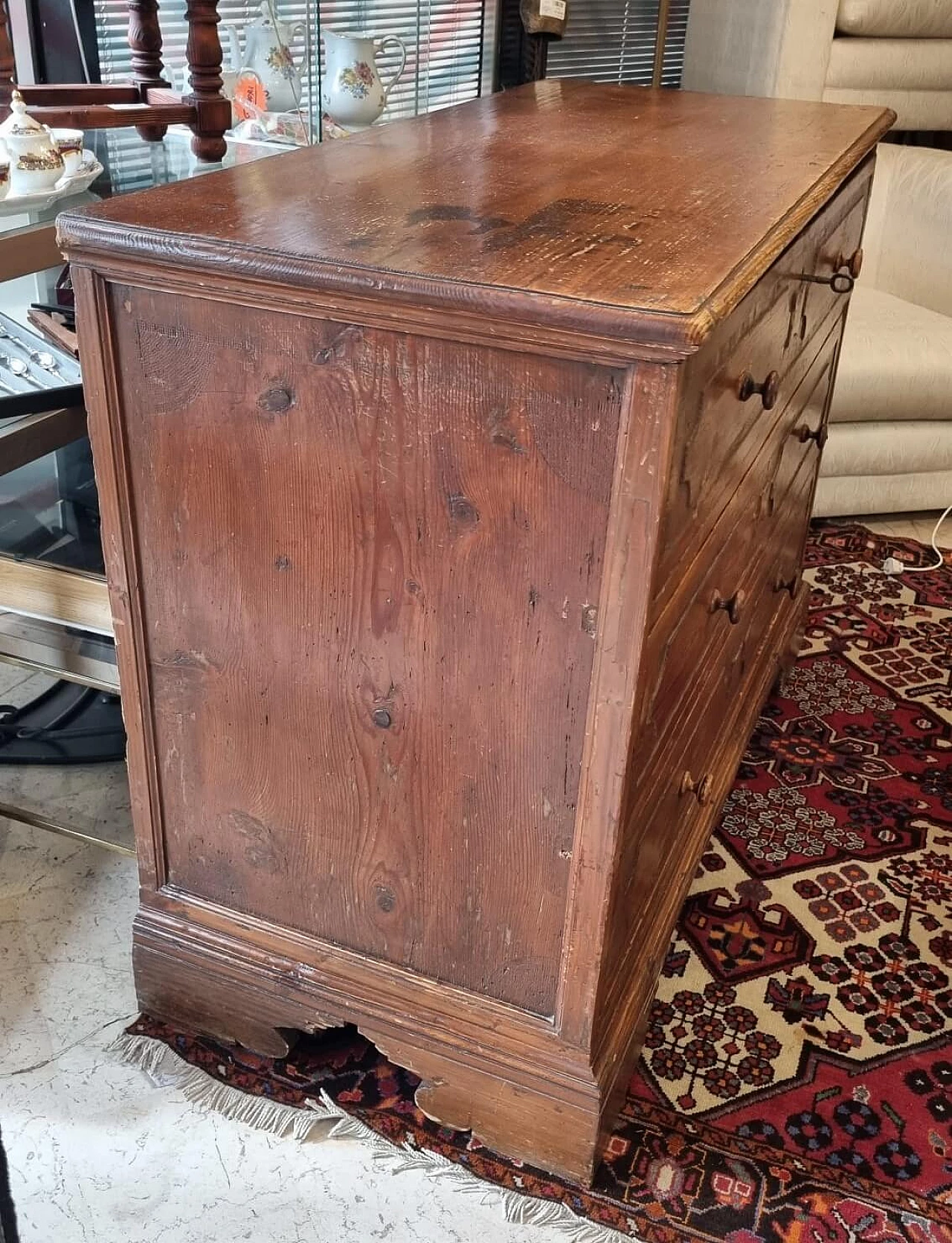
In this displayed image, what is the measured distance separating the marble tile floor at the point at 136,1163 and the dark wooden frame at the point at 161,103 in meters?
1.20

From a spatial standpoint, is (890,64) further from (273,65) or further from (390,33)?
(273,65)

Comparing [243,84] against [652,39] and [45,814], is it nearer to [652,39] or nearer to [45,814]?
[45,814]

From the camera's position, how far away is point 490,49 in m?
3.03

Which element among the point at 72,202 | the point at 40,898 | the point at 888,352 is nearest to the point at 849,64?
the point at 888,352

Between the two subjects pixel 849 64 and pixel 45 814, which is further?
pixel 849 64

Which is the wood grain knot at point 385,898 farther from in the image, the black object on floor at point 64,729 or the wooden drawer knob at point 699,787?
the black object on floor at point 64,729

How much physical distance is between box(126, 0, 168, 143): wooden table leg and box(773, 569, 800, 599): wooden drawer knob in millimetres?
1297

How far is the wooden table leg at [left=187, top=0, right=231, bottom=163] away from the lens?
1.84 meters

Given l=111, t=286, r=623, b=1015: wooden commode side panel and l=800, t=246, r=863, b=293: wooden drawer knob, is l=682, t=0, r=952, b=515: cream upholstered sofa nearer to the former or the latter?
l=800, t=246, r=863, b=293: wooden drawer knob

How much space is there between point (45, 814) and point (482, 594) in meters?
0.93

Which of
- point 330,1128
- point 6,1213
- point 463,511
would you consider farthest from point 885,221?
point 6,1213

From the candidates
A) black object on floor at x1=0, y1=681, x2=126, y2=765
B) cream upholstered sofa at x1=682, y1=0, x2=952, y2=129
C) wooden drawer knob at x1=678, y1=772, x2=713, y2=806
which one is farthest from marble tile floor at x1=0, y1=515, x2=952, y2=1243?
cream upholstered sofa at x1=682, y1=0, x2=952, y2=129

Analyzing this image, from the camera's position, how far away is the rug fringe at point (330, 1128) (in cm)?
118

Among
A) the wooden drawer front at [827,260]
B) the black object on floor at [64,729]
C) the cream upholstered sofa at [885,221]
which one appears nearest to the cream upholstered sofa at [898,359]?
the cream upholstered sofa at [885,221]
